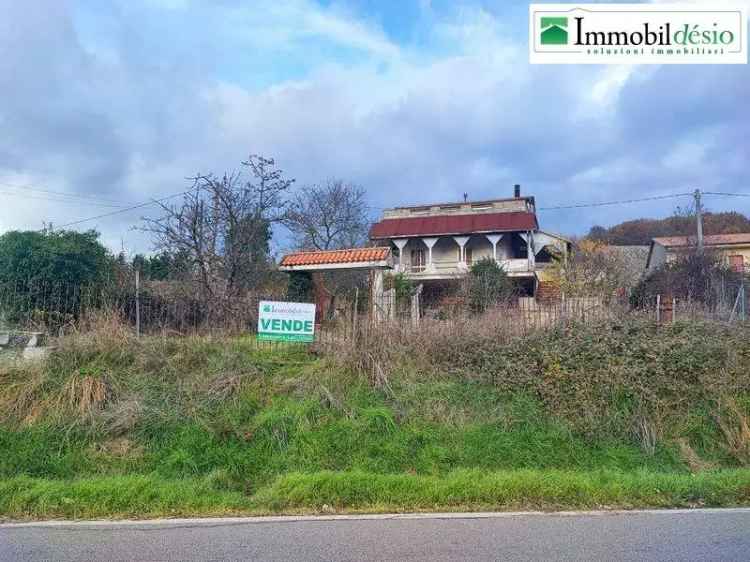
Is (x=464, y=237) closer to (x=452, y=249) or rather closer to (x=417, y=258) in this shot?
(x=452, y=249)

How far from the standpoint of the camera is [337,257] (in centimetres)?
1664

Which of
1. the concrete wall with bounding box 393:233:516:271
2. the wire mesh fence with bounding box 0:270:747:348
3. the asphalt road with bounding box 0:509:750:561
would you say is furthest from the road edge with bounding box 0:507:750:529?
the concrete wall with bounding box 393:233:516:271

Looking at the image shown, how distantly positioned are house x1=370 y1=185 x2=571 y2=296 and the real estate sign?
26108mm

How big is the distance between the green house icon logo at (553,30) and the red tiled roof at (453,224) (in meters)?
28.2

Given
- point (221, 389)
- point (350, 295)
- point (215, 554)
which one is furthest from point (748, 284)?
point (215, 554)

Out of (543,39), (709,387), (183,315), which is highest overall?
(543,39)

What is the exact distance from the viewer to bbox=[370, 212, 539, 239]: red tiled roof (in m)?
38.5

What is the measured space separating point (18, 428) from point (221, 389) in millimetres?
2821

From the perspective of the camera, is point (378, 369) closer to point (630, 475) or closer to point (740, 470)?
point (630, 475)

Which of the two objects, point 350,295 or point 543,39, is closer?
point 543,39

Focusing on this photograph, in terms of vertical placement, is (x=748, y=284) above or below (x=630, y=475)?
above

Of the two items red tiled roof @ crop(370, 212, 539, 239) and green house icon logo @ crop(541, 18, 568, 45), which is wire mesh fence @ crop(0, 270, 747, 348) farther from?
red tiled roof @ crop(370, 212, 539, 239)

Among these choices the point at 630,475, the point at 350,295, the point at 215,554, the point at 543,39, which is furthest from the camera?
the point at 350,295

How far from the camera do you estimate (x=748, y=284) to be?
17.1 metres
